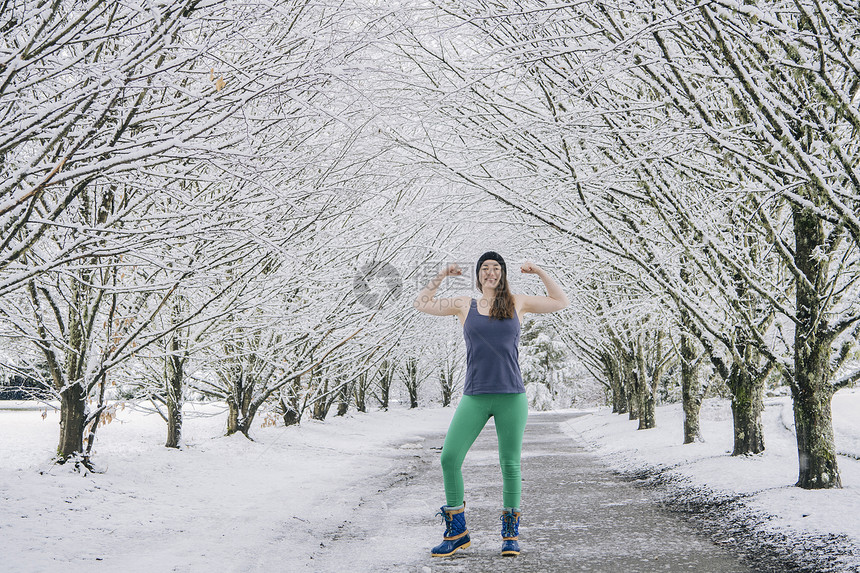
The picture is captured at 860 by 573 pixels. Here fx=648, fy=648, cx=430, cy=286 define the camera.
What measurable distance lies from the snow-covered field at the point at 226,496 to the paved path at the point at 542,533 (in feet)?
0.68

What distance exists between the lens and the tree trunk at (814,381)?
571 centimetres

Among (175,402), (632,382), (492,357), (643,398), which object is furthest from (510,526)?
(632,382)

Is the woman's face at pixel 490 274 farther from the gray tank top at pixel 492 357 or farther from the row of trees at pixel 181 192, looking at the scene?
the row of trees at pixel 181 192

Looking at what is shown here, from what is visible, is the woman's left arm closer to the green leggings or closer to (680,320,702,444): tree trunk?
the green leggings

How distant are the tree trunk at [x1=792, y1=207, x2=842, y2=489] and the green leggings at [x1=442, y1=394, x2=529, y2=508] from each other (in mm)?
3284

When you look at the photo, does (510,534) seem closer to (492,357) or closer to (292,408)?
(492,357)

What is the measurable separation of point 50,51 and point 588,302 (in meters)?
17.1

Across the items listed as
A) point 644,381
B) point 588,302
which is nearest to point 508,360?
point 644,381

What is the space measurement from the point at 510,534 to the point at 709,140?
355 cm

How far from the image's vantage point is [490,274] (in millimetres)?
4219

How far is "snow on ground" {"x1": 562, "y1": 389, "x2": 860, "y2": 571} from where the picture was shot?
4.52 meters

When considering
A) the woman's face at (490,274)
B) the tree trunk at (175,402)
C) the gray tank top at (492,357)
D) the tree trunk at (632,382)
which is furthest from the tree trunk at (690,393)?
the tree trunk at (175,402)

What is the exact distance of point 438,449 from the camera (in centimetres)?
1320

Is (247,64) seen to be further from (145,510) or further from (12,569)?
(145,510)
